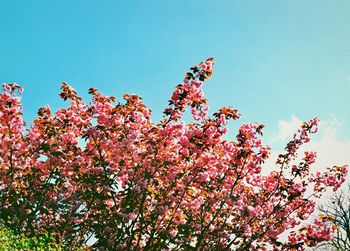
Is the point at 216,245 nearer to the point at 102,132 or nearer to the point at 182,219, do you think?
the point at 182,219

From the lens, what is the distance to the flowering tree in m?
8.57

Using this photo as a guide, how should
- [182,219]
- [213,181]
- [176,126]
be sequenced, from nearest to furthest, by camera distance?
[176,126]
[182,219]
[213,181]

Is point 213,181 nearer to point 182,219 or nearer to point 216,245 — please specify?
point 182,219

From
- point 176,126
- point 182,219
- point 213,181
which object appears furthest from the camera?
point 213,181

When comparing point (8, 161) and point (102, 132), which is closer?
point (102, 132)

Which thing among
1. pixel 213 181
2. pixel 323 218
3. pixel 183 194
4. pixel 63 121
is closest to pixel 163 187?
pixel 183 194

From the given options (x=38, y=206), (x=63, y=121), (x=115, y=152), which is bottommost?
(x=38, y=206)

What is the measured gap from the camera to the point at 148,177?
8531 millimetres

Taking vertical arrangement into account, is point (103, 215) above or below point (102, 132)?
below

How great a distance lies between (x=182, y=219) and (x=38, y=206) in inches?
175

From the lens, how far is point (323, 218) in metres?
9.67

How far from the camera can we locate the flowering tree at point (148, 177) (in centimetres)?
857

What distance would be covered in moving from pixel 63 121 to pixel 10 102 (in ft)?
5.62

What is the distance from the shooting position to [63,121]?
372 inches
